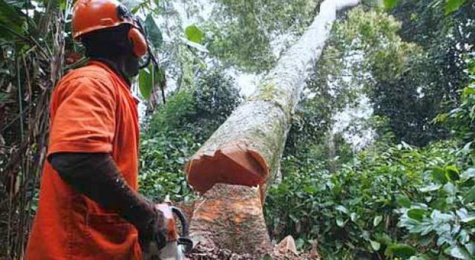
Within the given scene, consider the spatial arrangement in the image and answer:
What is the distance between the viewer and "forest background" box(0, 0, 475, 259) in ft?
6.38

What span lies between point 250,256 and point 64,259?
1.71 metres

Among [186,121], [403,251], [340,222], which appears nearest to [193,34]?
[403,251]

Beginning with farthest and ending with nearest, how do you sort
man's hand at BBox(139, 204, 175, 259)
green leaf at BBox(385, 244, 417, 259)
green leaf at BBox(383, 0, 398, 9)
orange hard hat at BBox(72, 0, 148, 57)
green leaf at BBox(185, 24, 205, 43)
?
green leaf at BBox(385, 244, 417, 259)
green leaf at BBox(185, 24, 205, 43)
green leaf at BBox(383, 0, 398, 9)
orange hard hat at BBox(72, 0, 148, 57)
man's hand at BBox(139, 204, 175, 259)

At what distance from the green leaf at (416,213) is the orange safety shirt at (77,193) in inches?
71.3

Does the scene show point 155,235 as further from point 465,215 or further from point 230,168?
point 230,168

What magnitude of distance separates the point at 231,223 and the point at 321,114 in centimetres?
818

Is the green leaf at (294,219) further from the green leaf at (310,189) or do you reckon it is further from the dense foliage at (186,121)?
the dense foliage at (186,121)

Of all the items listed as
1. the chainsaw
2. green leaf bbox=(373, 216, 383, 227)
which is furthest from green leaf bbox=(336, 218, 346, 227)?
the chainsaw

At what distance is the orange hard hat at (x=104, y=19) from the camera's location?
1.42 meters

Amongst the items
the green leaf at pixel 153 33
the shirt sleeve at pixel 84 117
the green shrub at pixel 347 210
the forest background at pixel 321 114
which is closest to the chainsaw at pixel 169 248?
the shirt sleeve at pixel 84 117

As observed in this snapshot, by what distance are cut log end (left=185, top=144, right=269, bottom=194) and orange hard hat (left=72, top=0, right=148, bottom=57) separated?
1924 millimetres

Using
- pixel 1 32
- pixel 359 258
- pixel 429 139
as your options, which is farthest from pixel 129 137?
pixel 429 139

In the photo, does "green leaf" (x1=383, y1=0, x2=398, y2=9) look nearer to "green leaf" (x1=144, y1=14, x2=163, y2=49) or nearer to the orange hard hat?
the orange hard hat

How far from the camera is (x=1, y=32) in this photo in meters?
1.85
